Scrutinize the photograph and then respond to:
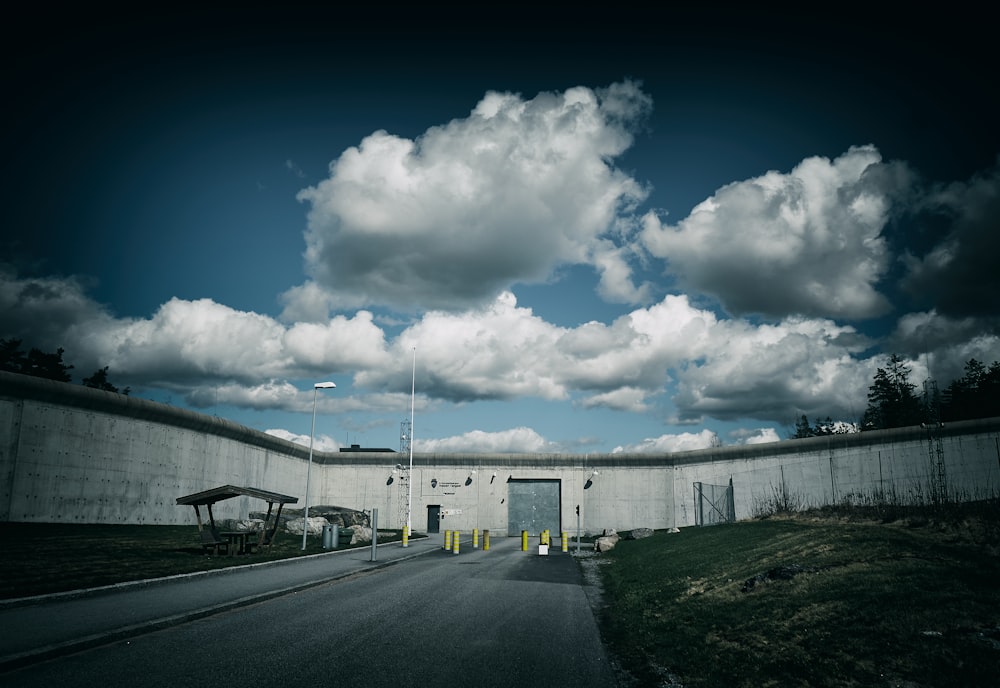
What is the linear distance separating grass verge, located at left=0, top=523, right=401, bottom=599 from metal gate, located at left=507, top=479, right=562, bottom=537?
2683 cm

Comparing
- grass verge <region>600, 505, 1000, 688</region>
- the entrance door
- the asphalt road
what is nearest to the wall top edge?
the entrance door

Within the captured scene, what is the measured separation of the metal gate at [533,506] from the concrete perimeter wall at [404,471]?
545 mm

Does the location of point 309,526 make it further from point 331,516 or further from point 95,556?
point 95,556

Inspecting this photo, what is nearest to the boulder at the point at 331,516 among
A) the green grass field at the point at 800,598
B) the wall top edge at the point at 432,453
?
the wall top edge at the point at 432,453

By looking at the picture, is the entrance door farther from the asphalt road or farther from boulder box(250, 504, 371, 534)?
the asphalt road

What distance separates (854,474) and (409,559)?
A: 27.4 m

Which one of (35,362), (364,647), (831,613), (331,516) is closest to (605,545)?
(331,516)

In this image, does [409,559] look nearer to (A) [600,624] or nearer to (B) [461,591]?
(B) [461,591]

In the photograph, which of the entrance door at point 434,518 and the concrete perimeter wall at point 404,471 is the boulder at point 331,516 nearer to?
the concrete perimeter wall at point 404,471

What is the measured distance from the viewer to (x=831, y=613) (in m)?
8.99

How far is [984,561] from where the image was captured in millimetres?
10758

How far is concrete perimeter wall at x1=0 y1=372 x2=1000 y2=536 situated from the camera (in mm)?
26828

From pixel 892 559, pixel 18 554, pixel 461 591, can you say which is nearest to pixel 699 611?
pixel 892 559

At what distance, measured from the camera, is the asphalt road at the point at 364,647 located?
7.02m
